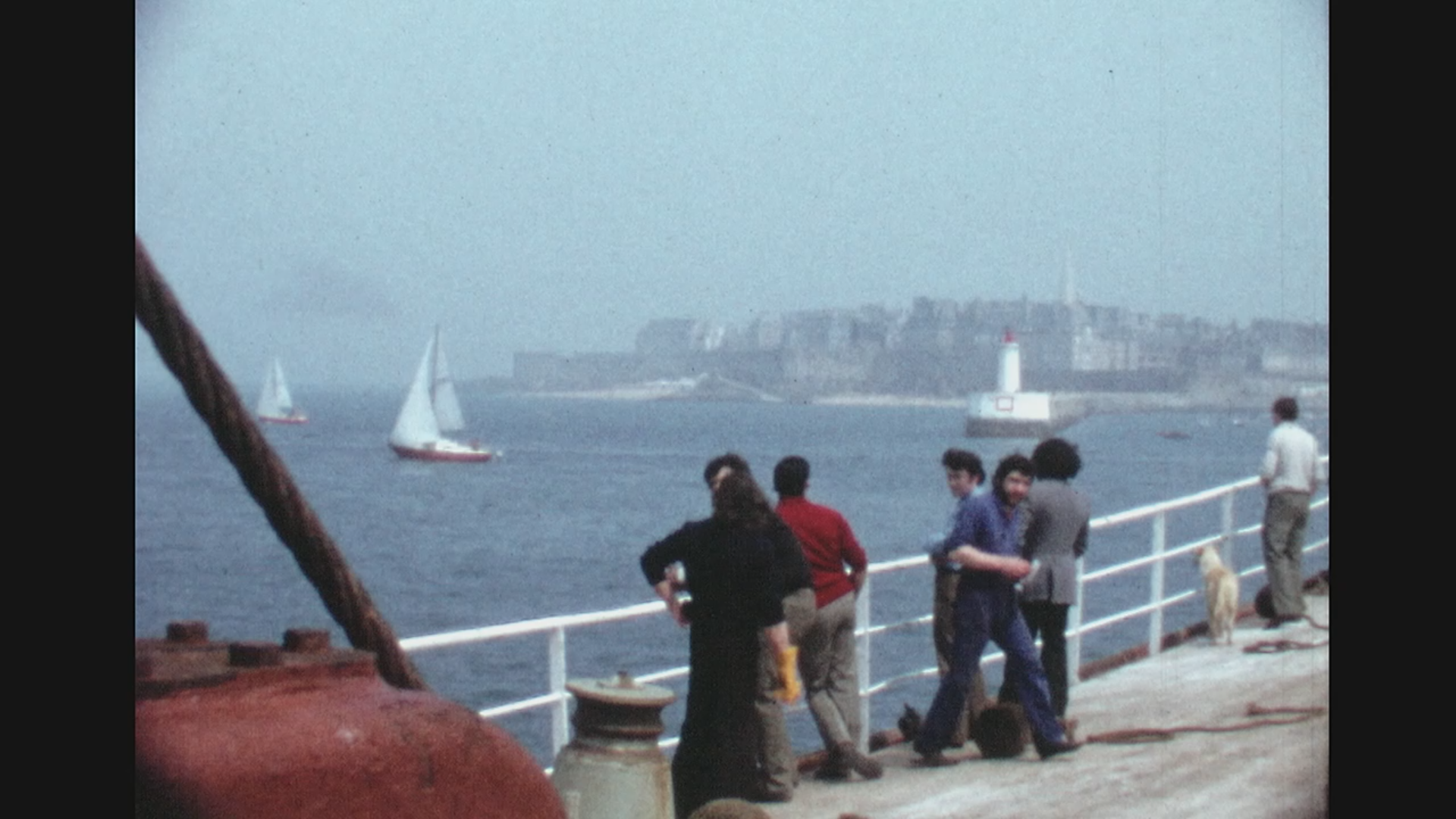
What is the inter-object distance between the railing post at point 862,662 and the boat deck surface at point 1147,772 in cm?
17

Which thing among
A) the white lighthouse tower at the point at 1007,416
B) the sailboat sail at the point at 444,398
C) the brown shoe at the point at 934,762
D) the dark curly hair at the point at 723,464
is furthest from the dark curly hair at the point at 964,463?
the white lighthouse tower at the point at 1007,416

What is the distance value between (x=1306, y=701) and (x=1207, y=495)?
2.38 metres

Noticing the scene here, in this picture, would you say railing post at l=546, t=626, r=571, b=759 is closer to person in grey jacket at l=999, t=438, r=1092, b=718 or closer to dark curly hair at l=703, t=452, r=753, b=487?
dark curly hair at l=703, t=452, r=753, b=487

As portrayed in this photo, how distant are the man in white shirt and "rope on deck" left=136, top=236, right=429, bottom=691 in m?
9.85

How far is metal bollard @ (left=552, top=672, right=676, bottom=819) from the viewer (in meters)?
5.14

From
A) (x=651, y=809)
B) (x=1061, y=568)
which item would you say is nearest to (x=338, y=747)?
(x=651, y=809)

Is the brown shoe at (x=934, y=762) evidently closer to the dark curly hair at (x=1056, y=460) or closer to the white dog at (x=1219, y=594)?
the dark curly hair at (x=1056, y=460)

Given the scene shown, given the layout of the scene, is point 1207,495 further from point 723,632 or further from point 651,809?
point 651,809

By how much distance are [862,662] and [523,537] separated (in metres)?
62.9

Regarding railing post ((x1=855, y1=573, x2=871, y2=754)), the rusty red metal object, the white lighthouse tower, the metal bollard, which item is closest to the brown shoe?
railing post ((x1=855, y1=573, x2=871, y2=754))
